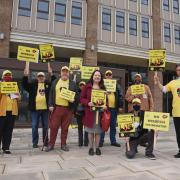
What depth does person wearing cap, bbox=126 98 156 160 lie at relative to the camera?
5.95 m

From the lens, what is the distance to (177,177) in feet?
14.4

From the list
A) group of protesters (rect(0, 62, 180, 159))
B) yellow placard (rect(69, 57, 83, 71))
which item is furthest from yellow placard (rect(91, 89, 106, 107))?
yellow placard (rect(69, 57, 83, 71))

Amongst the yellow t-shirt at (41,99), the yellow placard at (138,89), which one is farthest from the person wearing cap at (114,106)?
the yellow t-shirt at (41,99)

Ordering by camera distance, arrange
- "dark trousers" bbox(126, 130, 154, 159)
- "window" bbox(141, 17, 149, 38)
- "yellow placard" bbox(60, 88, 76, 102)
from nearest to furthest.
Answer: "dark trousers" bbox(126, 130, 154, 159) < "yellow placard" bbox(60, 88, 76, 102) < "window" bbox(141, 17, 149, 38)

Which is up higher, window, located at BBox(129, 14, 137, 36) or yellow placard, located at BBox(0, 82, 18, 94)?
window, located at BBox(129, 14, 137, 36)

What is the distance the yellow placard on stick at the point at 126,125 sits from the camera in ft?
19.5

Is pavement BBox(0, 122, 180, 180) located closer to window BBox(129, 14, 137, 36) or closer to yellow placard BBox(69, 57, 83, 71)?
yellow placard BBox(69, 57, 83, 71)

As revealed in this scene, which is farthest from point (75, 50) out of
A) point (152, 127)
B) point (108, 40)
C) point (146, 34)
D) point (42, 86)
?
point (152, 127)

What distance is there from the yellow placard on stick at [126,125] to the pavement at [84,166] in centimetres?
52

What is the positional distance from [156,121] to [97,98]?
1.37 m

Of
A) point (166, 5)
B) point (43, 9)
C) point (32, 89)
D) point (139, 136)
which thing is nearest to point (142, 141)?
point (139, 136)

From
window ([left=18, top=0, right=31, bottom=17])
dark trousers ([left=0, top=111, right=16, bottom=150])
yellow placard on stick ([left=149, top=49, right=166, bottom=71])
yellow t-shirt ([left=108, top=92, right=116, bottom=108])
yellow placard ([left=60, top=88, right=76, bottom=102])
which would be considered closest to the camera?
dark trousers ([left=0, top=111, right=16, bottom=150])

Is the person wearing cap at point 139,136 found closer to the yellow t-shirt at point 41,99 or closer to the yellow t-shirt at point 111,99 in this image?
the yellow t-shirt at point 111,99

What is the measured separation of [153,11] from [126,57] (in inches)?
191
